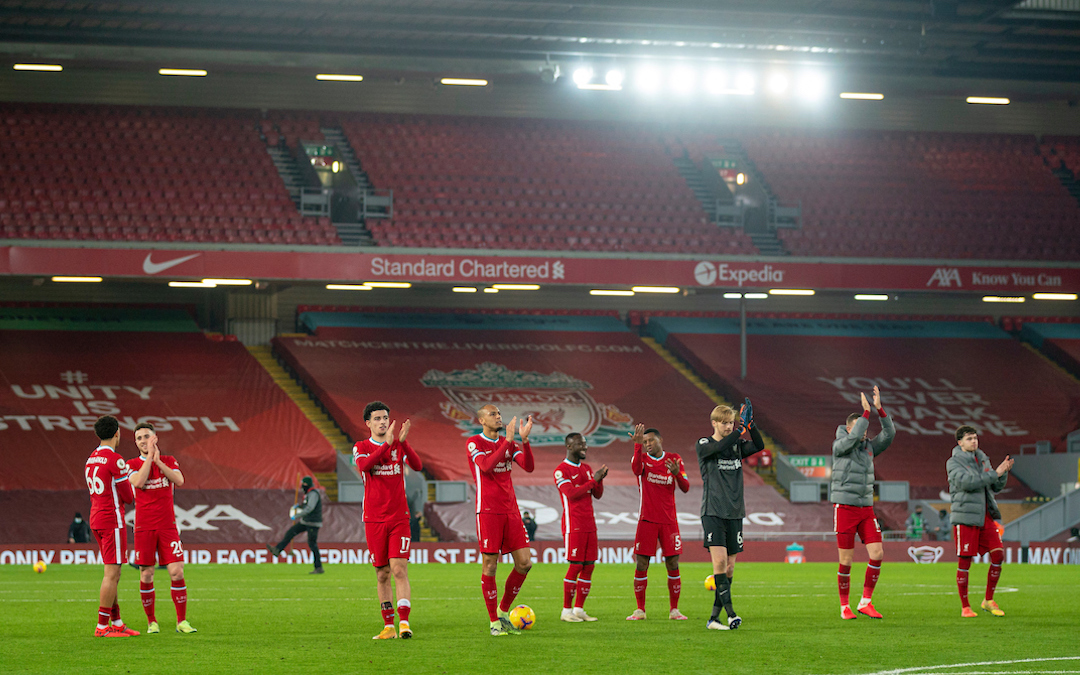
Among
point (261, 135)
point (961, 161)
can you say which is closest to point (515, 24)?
point (261, 135)

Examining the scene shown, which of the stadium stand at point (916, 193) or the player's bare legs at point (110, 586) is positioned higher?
the stadium stand at point (916, 193)

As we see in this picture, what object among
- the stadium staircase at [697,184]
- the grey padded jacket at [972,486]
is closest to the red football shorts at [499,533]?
the grey padded jacket at [972,486]

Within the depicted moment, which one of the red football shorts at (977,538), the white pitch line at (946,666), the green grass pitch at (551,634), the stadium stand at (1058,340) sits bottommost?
the green grass pitch at (551,634)

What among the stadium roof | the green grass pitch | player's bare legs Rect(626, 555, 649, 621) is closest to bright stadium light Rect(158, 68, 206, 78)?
the stadium roof

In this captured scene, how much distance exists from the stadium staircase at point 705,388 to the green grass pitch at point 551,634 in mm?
13445

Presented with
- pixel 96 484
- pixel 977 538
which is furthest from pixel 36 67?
pixel 977 538

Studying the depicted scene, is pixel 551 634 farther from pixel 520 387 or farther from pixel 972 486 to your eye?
pixel 520 387

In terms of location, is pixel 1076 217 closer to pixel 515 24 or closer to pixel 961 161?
pixel 961 161

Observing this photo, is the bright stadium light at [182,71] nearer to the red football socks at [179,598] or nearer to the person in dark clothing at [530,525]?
the person in dark clothing at [530,525]

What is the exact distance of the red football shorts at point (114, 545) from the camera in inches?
465

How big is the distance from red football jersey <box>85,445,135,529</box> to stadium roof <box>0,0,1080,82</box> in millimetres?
19726

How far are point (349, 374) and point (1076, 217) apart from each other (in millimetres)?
23550

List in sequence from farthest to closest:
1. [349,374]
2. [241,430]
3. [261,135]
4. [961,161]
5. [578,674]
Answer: [961,161] < [261,135] < [349,374] < [241,430] < [578,674]

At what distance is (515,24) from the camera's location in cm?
3212
